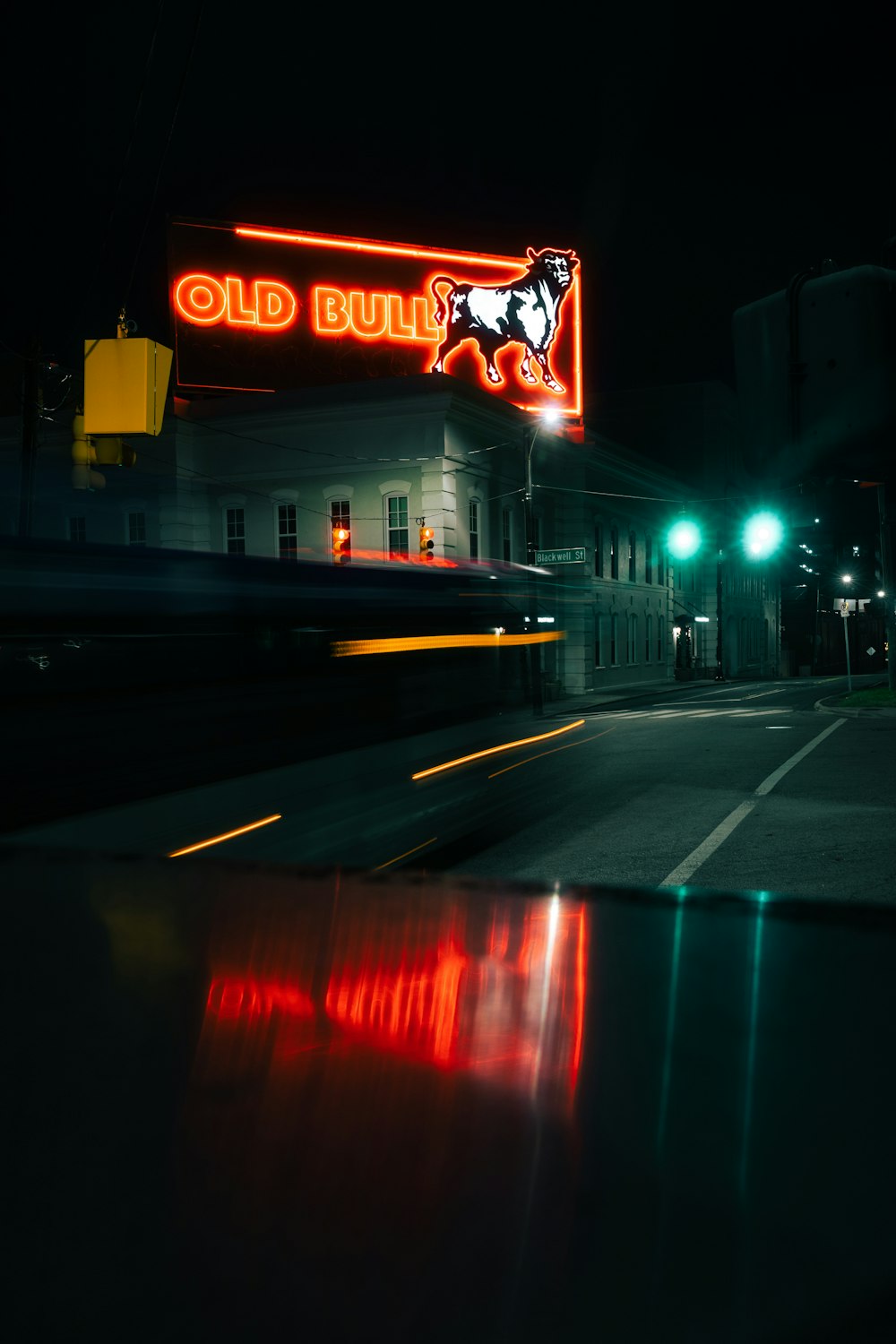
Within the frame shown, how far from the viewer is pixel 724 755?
46.0 ft

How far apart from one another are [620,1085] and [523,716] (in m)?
4.44

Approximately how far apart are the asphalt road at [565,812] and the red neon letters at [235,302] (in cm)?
2274

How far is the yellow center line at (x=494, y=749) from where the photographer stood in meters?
4.90

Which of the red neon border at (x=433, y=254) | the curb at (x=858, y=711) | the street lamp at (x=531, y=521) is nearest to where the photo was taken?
the street lamp at (x=531, y=521)

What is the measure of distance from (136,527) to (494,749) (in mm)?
26476

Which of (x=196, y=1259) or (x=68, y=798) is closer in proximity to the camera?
(x=196, y=1259)

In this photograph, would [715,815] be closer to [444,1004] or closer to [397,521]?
[444,1004]

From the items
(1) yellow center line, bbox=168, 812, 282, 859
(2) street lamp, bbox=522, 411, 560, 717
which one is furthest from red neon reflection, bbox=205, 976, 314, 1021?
(2) street lamp, bbox=522, 411, 560, 717

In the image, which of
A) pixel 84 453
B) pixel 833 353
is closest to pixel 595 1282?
pixel 833 353

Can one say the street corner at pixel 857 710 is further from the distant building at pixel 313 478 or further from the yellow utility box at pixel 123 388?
the yellow utility box at pixel 123 388

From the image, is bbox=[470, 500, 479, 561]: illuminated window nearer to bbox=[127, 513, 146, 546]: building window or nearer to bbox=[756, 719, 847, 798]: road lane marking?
bbox=[127, 513, 146, 546]: building window

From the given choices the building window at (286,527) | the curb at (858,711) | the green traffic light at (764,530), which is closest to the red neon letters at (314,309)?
the building window at (286,527)

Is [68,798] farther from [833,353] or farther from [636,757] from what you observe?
[636,757]

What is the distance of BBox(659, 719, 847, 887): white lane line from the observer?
24.4ft
